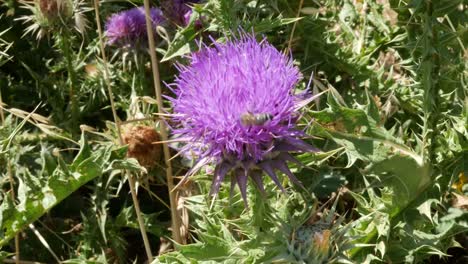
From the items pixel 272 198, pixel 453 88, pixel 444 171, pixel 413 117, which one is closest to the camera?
pixel 272 198

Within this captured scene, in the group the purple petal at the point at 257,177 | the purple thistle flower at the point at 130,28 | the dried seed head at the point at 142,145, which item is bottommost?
the dried seed head at the point at 142,145

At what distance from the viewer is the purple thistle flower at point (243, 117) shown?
2.39 m

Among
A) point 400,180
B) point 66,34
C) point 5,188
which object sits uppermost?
point 66,34

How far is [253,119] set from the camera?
7.68ft

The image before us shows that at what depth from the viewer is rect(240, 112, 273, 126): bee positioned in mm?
2338

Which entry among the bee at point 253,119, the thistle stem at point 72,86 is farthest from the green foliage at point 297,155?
the bee at point 253,119

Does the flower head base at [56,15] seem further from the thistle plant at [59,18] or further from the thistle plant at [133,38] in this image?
the thistle plant at [133,38]

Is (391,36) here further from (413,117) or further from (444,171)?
(444,171)

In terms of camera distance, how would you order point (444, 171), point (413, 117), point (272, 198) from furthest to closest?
point (413, 117) → point (444, 171) → point (272, 198)

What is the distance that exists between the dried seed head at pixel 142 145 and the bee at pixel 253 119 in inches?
49.8

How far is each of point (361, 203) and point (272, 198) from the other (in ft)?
1.43

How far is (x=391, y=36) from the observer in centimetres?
420

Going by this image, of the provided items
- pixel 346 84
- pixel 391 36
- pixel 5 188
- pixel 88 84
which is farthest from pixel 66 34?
pixel 391 36

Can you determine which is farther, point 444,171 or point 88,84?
point 88,84
